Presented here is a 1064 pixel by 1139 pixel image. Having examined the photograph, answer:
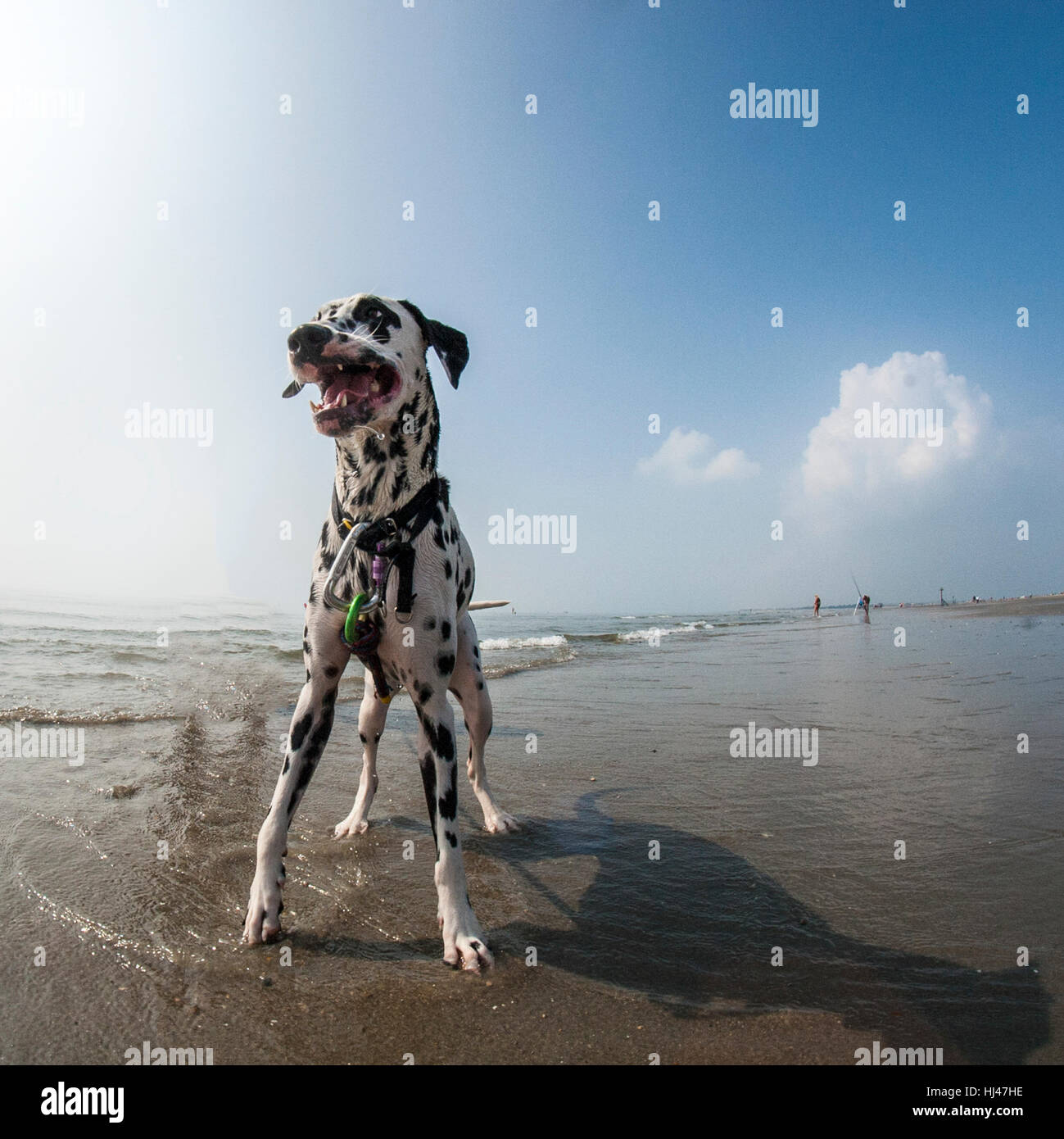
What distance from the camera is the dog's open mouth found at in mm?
2926

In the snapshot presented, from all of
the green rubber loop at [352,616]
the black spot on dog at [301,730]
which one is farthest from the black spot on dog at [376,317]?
the black spot on dog at [301,730]

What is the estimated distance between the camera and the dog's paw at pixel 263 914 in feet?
8.89

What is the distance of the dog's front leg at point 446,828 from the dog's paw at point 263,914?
686 millimetres

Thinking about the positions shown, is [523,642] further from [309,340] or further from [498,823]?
[309,340]

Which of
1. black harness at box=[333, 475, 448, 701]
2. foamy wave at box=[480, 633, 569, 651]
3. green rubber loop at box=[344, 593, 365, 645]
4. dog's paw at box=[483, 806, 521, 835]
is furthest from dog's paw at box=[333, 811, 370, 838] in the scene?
foamy wave at box=[480, 633, 569, 651]

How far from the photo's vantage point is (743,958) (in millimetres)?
2623

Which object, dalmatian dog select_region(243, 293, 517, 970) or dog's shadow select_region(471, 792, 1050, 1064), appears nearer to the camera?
dog's shadow select_region(471, 792, 1050, 1064)

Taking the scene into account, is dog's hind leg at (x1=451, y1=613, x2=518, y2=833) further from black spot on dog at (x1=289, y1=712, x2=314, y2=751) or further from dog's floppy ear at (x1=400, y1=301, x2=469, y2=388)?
dog's floppy ear at (x1=400, y1=301, x2=469, y2=388)

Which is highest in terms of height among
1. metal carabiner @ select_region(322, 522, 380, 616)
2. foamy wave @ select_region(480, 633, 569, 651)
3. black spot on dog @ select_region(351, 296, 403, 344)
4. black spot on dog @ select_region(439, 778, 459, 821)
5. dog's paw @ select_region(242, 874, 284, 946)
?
black spot on dog @ select_region(351, 296, 403, 344)

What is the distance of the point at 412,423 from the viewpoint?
3236 millimetres

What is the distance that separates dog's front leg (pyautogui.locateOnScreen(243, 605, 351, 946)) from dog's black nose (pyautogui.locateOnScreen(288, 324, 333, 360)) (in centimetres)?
115

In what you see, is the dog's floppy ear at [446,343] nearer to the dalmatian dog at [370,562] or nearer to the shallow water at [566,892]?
the dalmatian dog at [370,562]

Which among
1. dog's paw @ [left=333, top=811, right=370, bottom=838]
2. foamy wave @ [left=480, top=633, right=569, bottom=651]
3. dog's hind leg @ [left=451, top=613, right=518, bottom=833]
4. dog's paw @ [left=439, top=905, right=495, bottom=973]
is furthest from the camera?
foamy wave @ [left=480, top=633, right=569, bottom=651]
